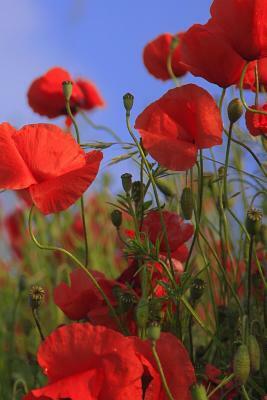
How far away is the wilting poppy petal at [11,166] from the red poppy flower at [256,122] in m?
0.30

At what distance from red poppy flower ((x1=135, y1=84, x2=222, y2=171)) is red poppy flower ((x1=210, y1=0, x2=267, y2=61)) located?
0.28ft

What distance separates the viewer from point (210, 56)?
116 cm

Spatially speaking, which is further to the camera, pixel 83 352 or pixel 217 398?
pixel 217 398

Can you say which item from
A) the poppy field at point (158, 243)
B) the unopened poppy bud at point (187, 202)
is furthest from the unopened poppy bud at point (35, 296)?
the unopened poppy bud at point (187, 202)

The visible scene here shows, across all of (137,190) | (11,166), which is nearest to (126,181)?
(137,190)

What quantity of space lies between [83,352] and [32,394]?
9cm

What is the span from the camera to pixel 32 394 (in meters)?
1.00

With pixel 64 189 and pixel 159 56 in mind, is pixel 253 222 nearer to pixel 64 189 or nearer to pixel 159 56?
pixel 64 189

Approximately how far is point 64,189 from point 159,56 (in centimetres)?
65

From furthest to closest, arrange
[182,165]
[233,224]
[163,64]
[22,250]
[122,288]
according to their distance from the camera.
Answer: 1. [22,250]
2. [233,224]
3. [163,64]
4. [122,288]
5. [182,165]

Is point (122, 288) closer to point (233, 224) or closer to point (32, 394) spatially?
point (32, 394)

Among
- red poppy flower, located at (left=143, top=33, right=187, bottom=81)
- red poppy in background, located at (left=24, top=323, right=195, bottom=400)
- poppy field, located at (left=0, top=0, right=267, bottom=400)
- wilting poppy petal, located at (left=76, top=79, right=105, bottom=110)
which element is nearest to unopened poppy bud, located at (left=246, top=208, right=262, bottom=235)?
poppy field, located at (left=0, top=0, right=267, bottom=400)

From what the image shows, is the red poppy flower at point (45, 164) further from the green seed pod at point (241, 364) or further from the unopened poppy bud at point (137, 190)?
the green seed pod at point (241, 364)

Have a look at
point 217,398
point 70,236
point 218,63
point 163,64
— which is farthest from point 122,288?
point 70,236
